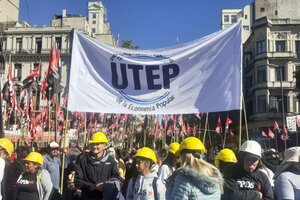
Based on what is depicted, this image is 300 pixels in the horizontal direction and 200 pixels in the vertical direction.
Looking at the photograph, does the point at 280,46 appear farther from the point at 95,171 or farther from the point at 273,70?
the point at 95,171

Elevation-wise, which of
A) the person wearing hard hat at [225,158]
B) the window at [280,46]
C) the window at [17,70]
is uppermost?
the window at [280,46]

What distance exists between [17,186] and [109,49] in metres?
2.59

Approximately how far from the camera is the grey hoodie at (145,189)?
199 inches

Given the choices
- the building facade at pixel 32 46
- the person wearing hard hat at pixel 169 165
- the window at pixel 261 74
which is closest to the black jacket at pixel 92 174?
the person wearing hard hat at pixel 169 165

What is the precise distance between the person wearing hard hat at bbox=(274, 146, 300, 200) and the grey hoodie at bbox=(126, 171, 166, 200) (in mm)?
1288

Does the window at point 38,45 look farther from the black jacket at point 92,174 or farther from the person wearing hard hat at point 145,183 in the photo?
the person wearing hard hat at point 145,183

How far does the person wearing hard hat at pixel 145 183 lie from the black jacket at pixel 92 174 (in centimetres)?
51

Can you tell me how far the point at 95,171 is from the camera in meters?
5.71

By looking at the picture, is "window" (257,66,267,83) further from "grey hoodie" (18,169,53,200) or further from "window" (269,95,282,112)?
"grey hoodie" (18,169,53,200)

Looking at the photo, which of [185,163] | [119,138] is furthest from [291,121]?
[119,138]

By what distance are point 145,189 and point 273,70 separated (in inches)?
2053

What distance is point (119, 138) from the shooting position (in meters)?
50.6

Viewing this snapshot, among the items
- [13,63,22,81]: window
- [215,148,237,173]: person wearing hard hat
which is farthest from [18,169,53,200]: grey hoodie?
[13,63,22,81]: window

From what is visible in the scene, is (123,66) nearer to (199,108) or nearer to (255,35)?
(199,108)
